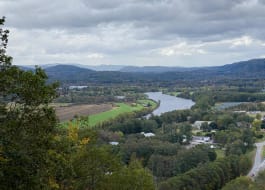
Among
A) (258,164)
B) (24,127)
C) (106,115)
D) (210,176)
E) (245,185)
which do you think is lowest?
(106,115)

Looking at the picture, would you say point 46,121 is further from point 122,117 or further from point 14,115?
point 122,117

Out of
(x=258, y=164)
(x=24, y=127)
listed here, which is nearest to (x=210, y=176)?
(x=258, y=164)

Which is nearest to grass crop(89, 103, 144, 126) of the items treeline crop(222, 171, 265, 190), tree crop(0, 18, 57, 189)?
treeline crop(222, 171, 265, 190)

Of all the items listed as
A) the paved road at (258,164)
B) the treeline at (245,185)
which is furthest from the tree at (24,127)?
the paved road at (258,164)

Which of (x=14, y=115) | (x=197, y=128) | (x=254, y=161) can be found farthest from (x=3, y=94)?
(x=197, y=128)

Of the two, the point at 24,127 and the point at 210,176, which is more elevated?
the point at 24,127

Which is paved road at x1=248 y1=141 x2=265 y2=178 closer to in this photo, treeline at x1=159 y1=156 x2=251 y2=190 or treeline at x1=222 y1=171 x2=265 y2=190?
treeline at x1=159 y1=156 x2=251 y2=190

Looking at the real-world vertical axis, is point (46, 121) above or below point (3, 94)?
below

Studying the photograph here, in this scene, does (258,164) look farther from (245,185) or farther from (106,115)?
(106,115)
